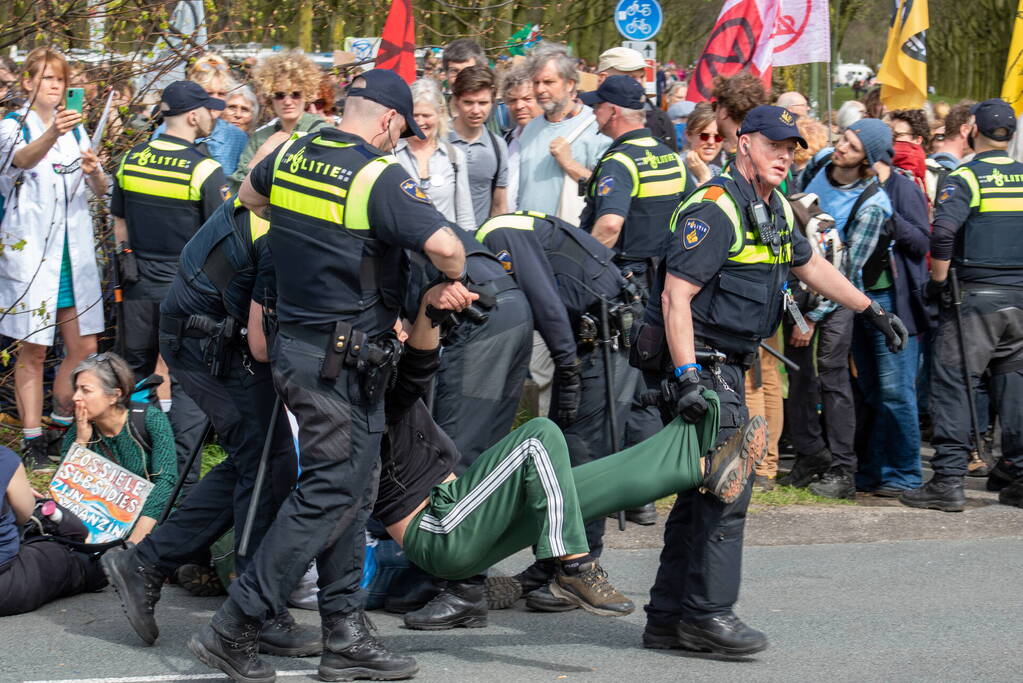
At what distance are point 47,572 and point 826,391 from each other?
4538 mm

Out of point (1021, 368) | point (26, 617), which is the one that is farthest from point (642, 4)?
point (26, 617)

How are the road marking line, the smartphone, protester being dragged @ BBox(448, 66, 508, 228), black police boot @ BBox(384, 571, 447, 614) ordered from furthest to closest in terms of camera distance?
1. protester being dragged @ BBox(448, 66, 508, 228)
2. the smartphone
3. black police boot @ BBox(384, 571, 447, 614)
4. the road marking line

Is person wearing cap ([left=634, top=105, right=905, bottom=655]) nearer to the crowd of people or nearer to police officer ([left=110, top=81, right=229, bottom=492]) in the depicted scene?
the crowd of people

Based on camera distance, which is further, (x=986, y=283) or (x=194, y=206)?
(x=986, y=283)

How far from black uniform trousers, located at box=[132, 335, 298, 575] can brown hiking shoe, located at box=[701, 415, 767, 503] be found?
5.09 ft

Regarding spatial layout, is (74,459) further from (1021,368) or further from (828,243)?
(1021,368)

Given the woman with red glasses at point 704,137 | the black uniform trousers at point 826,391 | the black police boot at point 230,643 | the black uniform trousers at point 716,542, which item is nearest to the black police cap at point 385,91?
the black uniform trousers at point 716,542

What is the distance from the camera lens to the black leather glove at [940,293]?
26.6 ft

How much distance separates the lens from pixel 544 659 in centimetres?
529

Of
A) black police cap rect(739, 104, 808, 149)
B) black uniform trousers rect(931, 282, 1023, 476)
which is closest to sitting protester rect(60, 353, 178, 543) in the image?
black police cap rect(739, 104, 808, 149)

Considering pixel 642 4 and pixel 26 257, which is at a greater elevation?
pixel 642 4

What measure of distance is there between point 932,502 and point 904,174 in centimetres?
195

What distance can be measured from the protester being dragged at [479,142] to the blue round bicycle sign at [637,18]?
4.14m

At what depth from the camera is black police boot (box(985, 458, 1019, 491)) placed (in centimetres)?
816
